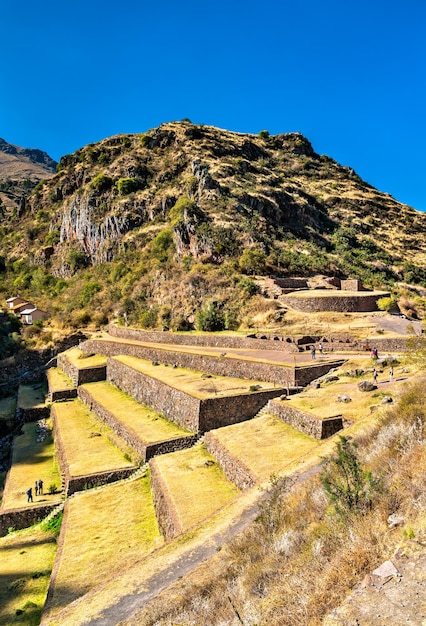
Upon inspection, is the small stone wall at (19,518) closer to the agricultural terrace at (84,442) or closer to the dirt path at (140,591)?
the agricultural terrace at (84,442)

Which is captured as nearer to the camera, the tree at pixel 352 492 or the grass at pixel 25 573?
the tree at pixel 352 492

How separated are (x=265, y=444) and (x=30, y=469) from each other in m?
14.3

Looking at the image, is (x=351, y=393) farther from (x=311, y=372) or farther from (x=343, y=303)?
(x=343, y=303)

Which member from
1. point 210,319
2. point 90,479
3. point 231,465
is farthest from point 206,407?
point 210,319

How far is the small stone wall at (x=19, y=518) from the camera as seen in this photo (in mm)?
17438

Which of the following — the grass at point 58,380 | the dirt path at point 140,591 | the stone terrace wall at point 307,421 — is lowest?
the grass at point 58,380

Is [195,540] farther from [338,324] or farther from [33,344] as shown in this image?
[33,344]

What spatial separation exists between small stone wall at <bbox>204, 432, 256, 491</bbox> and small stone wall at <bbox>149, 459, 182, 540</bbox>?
255 centimetres

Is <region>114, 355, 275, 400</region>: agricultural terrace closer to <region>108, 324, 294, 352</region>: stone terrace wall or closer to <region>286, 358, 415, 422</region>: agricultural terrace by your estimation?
<region>286, 358, 415, 422</region>: agricultural terrace

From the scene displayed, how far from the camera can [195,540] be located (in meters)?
10.4

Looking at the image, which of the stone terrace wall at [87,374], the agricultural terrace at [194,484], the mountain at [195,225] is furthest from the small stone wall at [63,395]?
the agricultural terrace at [194,484]

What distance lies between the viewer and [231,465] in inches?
615

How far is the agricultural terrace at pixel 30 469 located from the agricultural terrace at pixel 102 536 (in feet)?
10.2

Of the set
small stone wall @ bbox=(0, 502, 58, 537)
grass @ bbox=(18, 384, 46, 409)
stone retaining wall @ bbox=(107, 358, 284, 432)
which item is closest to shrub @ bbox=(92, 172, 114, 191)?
grass @ bbox=(18, 384, 46, 409)
